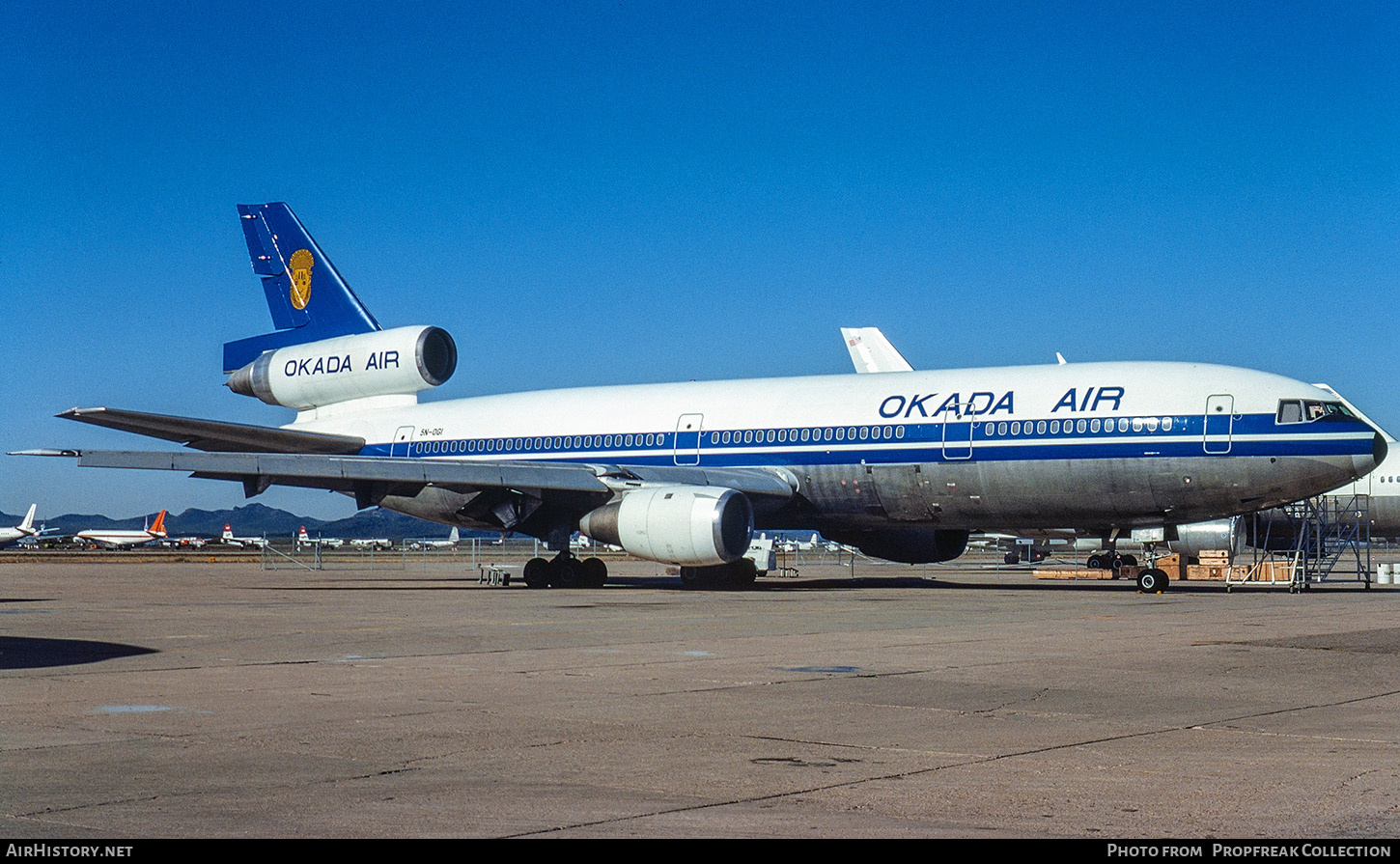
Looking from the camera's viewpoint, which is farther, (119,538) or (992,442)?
(119,538)

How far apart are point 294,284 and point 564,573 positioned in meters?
11.3

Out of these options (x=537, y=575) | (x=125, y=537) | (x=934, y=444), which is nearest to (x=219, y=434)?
(x=537, y=575)

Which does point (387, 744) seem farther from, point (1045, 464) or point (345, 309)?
point (345, 309)

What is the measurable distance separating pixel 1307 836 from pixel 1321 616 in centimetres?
1498

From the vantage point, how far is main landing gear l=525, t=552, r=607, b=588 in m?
30.1

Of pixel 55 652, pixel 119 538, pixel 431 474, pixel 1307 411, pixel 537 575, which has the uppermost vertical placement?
pixel 1307 411

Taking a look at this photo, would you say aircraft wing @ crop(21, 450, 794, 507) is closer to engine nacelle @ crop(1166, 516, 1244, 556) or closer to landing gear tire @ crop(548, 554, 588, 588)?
landing gear tire @ crop(548, 554, 588, 588)

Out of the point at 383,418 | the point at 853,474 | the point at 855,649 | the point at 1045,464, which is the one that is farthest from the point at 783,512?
the point at 855,649

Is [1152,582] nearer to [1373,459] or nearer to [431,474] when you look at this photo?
[1373,459]

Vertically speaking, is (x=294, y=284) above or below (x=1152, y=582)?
above

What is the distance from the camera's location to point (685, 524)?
25.4m

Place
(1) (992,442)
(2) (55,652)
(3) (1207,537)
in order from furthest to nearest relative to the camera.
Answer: (3) (1207,537) → (1) (992,442) → (2) (55,652)

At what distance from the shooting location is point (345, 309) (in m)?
35.0

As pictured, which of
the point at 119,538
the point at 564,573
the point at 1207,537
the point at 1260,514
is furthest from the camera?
the point at 119,538
